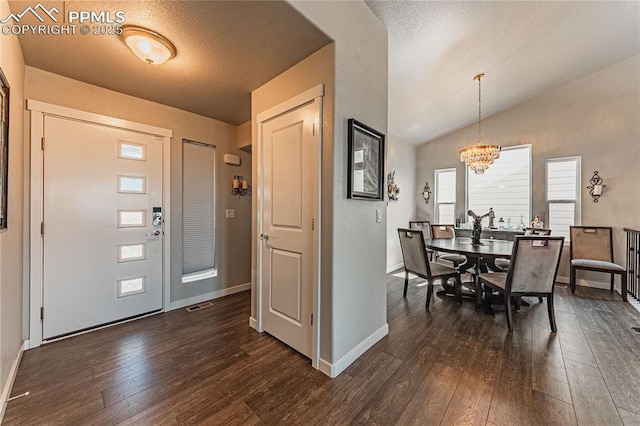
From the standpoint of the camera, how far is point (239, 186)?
143 inches

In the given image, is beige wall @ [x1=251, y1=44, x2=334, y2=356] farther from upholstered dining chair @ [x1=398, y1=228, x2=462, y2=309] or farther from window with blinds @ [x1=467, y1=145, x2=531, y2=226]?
window with blinds @ [x1=467, y1=145, x2=531, y2=226]

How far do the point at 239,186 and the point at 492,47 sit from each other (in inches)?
141

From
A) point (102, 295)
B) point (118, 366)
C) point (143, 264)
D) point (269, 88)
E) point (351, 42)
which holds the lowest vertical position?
point (118, 366)

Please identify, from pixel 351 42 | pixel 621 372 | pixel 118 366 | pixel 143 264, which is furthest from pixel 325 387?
pixel 351 42

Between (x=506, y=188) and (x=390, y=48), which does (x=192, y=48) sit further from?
(x=506, y=188)

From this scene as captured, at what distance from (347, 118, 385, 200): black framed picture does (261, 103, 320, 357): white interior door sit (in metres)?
0.27

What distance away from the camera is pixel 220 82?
240 centimetres

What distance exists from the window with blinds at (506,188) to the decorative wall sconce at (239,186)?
4.50 m

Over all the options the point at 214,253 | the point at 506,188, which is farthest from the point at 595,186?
the point at 214,253

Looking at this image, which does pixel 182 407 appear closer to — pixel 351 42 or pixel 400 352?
pixel 400 352

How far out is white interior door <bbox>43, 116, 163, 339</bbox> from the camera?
2262 millimetres

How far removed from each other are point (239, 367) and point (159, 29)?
250 centimetres

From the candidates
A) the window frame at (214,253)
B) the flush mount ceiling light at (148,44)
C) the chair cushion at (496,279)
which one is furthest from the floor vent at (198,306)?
the chair cushion at (496,279)

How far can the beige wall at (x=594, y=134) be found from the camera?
3.71m
